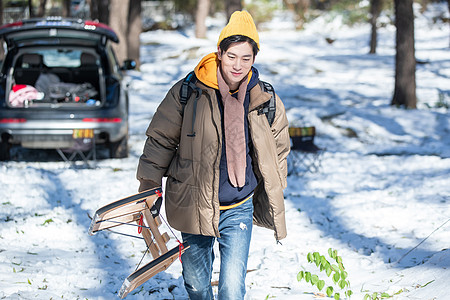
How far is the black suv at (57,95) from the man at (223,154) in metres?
5.02

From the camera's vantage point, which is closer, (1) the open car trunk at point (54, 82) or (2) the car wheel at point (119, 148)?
(1) the open car trunk at point (54, 82)

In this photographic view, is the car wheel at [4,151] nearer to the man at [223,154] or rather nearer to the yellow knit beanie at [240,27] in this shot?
the man at [223,154]

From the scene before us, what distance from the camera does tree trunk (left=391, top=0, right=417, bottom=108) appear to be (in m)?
13.0

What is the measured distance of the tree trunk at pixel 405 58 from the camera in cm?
1302

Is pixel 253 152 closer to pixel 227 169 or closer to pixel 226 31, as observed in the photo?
pixel 227 169

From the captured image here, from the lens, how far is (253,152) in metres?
3.20

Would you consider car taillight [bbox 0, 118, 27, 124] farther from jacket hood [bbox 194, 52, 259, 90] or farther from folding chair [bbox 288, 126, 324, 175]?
jacket hood [bbox 194, 52, 259, 90]

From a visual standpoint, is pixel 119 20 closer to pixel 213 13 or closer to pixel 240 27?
pixel 240 27

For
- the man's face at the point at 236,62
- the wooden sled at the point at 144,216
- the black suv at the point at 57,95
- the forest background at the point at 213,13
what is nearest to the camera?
the wooden sled at the point at 144,216

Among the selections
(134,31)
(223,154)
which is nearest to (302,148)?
(223,154)

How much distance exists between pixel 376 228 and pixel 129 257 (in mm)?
2508

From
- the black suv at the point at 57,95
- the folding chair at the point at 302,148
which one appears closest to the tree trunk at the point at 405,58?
the folding chair at the point at 302,148

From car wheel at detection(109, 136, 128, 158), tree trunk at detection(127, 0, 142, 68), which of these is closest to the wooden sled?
car wheel at detection(109, 136, 128, 158)

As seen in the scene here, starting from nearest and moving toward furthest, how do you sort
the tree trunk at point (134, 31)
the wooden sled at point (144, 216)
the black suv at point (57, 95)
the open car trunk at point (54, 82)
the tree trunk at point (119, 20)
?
the wooden sled at point (144, 216) → the black suv at point (57, 95) → the open car trunk at point (54, 82) → the tree trunk at point (119, 20) → the tree trunk at point (134, 31)
